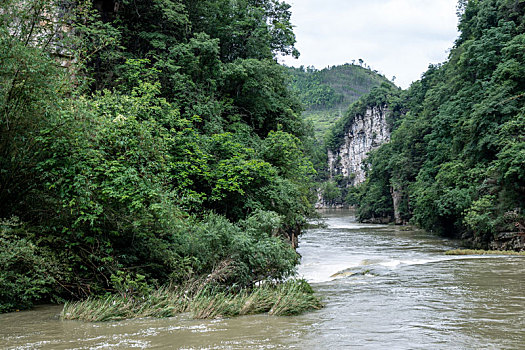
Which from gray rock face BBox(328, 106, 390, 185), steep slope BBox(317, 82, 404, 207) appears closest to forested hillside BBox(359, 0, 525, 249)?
steep slope BBox(317, 82, 404, 207)

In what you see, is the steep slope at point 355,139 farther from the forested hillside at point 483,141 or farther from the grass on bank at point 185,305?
the grass on bank at point 185,305

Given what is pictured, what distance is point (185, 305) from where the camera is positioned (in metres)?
8.48

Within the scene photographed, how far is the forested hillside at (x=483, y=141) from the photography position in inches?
920

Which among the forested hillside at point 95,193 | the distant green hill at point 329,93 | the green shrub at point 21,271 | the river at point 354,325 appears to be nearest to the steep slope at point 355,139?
the distant green hill at point 329,93

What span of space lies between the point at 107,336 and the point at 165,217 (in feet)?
11.1

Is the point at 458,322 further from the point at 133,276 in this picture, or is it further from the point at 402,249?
the point at 402,249

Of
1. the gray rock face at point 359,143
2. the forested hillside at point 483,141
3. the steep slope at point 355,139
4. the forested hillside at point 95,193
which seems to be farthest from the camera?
the gray rock face at point 359,143

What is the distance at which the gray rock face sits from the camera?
4432 inches

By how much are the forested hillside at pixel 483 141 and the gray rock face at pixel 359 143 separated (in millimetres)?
68567

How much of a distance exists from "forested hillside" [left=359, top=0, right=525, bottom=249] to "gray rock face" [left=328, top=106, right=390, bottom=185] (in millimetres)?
68567

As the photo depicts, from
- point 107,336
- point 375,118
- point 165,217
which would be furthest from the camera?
point 375,118

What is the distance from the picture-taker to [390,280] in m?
14.5

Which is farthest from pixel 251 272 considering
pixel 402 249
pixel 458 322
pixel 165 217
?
pixel 402 249

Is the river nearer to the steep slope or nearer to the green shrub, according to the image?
the green shrub
